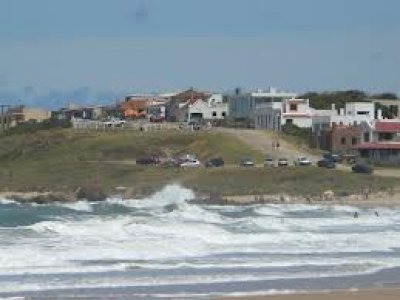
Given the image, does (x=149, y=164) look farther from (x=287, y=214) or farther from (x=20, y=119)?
(x=20, y=119)

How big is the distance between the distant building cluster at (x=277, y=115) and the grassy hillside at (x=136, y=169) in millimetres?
9377

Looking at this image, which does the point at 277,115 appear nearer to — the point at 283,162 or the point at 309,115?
the point at 309,115

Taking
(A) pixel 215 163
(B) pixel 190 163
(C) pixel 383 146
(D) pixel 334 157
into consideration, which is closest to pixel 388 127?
(C) pixel 383 146

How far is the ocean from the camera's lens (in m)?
25.3

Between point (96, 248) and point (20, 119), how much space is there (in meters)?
116

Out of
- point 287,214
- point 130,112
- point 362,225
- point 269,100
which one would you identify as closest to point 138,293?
point 362,225

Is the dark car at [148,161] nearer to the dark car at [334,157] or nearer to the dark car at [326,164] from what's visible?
the dark car at [326,164]

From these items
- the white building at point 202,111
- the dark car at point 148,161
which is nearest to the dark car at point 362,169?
the dark car at point 148,161

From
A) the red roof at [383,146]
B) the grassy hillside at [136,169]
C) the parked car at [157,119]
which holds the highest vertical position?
the parked car at [157,119]

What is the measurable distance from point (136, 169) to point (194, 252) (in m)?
41.2

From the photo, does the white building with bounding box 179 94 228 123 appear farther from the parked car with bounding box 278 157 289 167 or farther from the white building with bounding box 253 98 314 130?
the parked car with bounding box 278 157 289 167

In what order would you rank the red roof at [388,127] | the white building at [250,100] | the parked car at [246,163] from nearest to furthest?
1. the parked car at [246,163]
2. the red roof at [388,127]
3. the white building at [250,100]

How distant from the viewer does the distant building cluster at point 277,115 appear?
282ft

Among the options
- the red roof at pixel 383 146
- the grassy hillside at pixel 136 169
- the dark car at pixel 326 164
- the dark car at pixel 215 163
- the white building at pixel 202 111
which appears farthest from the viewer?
the white building at pixel 202 111
